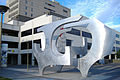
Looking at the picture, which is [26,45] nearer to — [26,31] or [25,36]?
[25,36]

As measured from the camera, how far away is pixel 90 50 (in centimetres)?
1393

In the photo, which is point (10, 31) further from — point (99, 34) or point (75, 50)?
point (99, 34)

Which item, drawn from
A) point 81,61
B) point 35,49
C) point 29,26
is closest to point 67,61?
point 81,61

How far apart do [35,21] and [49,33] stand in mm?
24533

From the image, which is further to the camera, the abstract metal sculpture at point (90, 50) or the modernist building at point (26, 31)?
the modernist building at point (26, 31)

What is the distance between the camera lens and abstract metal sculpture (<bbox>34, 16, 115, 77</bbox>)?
42.9 ft

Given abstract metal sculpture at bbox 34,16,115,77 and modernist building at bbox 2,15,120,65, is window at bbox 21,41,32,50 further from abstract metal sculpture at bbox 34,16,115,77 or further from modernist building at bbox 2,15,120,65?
abstract metal sculpture at bbox 34,16,115,77

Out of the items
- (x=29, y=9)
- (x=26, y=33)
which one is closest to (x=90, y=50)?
(x=26, y=33)

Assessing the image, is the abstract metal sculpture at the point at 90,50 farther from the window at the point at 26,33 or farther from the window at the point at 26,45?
the window at the point at 26,33

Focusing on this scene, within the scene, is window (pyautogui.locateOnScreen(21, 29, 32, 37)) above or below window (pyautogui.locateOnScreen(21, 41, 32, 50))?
above

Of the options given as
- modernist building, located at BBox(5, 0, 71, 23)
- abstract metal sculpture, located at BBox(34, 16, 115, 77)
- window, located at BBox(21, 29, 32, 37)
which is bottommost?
abstract metal sculpture, located at BBox(34, 16, 115, 77)

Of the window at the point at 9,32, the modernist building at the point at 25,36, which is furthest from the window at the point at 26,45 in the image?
the window at the point at 9,32

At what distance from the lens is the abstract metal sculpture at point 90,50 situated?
13078 mm

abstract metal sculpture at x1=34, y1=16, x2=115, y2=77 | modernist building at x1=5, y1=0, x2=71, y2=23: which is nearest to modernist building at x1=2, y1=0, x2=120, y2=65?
modernist building at x1=5, y1=0, x2=71, y2=23
